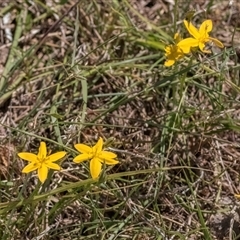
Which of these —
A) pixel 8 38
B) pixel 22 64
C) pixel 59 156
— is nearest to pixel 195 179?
pixel 59 156

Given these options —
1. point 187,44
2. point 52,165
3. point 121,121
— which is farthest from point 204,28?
point 52,165

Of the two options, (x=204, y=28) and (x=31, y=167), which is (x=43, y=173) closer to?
(x=31, y=167)

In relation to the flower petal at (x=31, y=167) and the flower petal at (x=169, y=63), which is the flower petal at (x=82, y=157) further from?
the flower petal at (x=169, y=63)

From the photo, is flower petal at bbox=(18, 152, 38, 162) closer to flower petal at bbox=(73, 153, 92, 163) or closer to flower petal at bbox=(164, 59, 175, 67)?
flower petal at bbox=(73, 153, 92, 163)

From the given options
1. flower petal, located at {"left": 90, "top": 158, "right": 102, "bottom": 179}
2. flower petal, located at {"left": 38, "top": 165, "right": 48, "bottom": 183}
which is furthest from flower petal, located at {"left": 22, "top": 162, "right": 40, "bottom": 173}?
flower petal, located at {"left": 90, "top": 158, "right": 102, "bottom": 179}

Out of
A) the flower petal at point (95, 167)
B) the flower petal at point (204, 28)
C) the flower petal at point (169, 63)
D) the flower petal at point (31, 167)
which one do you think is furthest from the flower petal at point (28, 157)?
the flower petal at point (204, 28)

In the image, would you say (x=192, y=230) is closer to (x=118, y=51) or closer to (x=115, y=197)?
(x=115, y=197)
